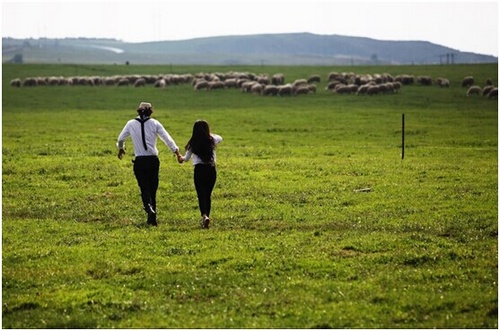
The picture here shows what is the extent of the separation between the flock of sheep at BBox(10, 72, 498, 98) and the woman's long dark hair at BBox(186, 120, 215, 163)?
1979 inches

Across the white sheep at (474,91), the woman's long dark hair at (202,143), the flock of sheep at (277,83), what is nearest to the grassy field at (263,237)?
the woman's long dark hair at (202,143)

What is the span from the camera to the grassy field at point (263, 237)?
36.4 feet

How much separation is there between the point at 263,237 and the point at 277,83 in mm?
65849

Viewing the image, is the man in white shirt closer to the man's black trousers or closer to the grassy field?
the man's black trousers

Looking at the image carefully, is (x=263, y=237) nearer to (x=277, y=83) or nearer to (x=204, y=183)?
(x=204, y=183)

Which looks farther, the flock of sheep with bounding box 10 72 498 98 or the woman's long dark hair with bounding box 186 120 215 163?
the flock of sheep with bounding box 10 72 498 98

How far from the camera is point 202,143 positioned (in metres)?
17.1

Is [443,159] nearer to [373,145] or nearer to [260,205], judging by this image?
[373,145]

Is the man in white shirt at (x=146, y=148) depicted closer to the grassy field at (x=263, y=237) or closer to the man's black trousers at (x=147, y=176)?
the man's black trousers at (x=147, y=176)

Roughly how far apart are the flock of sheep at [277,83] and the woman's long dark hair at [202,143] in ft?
165

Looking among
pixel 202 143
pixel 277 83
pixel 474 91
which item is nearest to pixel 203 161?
pixel 202 143

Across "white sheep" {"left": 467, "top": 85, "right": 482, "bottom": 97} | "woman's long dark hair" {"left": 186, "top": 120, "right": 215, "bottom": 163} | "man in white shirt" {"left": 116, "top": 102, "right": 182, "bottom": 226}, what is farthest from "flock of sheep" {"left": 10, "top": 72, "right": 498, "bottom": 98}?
"man in white shirt" {"left": 116, "top": 102, "right": 182, "bottom": 226}

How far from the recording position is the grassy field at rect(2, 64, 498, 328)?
36.4ft

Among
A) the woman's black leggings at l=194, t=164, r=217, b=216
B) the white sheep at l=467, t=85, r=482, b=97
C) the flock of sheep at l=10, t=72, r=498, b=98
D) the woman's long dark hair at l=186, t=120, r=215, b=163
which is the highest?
the flock of sheep at l=10, t=72, r=498, b=98
